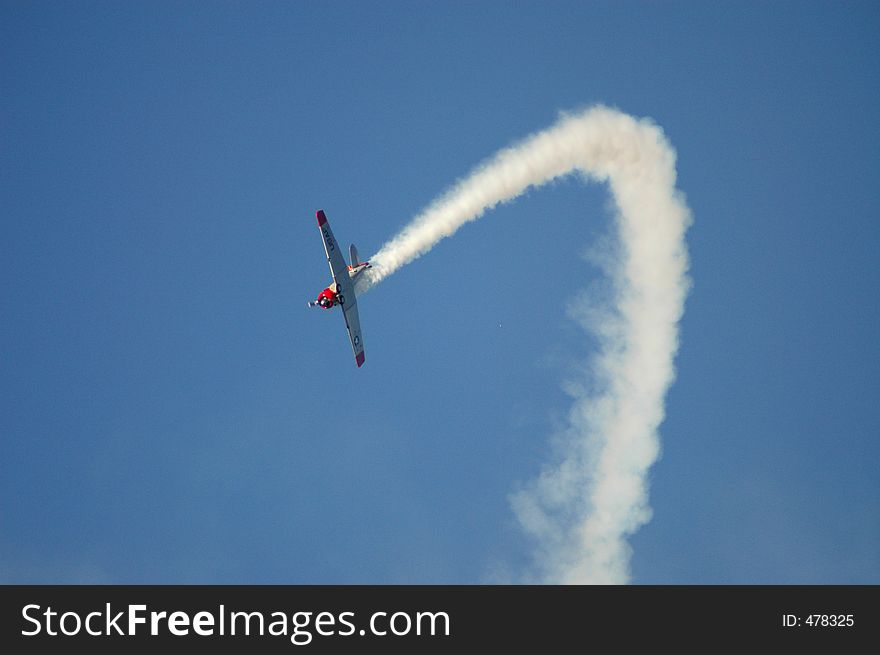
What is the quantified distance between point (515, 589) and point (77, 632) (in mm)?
15586

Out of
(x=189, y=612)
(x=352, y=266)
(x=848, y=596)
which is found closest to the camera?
(x=189, y=612)

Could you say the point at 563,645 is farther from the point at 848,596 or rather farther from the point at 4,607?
the point at 4,607

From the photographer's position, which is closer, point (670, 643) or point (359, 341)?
point (670, 643)

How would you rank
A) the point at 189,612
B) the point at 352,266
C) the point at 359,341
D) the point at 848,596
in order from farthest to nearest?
the point at 359,341 < the point at 352,266 < the point at 848,596 < the point at 189,612

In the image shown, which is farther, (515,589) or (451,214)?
(451,214)

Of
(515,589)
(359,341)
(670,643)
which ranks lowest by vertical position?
(670,643)

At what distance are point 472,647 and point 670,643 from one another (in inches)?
277

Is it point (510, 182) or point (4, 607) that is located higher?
point (510, 182)

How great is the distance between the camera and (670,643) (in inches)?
1391

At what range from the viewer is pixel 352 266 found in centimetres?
5481

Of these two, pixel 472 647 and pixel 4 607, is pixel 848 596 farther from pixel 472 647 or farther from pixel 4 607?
pixel 4 607

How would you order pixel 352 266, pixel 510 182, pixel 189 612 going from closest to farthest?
pixel 189 612
pixel 510 182
pixel 352 266

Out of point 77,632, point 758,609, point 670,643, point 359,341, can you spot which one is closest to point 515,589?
point 670,643

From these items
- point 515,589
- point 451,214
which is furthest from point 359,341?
point 515,589
